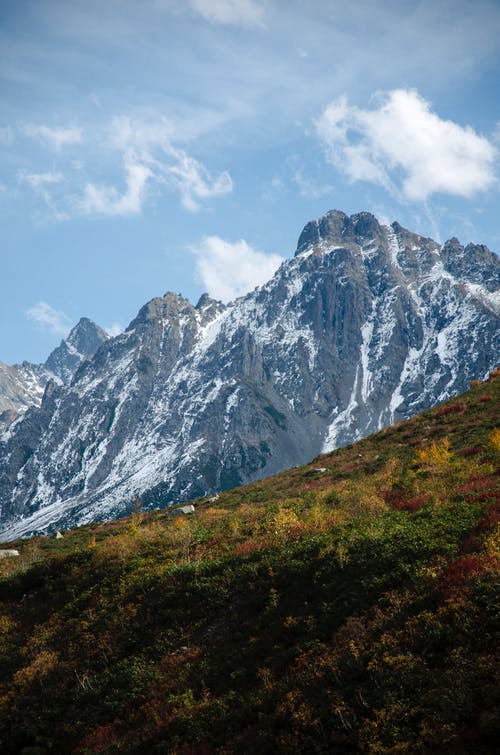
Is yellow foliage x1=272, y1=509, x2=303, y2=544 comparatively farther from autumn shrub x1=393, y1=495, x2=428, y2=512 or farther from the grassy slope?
autumn shrub x1=393, y1=495, x2=428, y2=512

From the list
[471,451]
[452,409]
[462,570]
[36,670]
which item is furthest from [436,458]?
[36,670]

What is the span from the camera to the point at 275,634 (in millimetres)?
16203

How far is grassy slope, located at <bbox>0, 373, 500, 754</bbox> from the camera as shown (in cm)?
1161

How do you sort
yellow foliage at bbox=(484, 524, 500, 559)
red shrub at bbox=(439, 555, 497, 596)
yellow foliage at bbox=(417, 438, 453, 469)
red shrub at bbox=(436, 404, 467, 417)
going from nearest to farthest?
red shrub at bbox=(439, 555, 497, 596), yellow foliage at bbox=(484, 524, 500, 559), yellow foliage at bbox=(417, 438, 453, 469), red shrub at bbox=(436, 404, 467, 417)

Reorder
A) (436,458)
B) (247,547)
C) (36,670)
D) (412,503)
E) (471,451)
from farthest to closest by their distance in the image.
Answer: (471,451) < (436,458) < (412,503) < (247,547) < (36,670)

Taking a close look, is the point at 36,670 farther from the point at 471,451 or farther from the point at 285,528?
the point at 471,451

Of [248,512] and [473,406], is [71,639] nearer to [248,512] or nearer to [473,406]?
[248,512]

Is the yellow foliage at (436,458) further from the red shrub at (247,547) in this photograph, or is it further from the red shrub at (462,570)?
the red shrub at (462,570)

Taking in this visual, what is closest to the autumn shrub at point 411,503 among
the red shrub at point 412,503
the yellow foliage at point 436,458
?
the red shrub at point 412,503

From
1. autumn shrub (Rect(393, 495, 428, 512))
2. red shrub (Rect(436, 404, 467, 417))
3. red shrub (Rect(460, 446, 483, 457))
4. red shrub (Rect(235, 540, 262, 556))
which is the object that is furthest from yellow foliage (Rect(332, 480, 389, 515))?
red shrub (Rect(436, 404, 467, 417))

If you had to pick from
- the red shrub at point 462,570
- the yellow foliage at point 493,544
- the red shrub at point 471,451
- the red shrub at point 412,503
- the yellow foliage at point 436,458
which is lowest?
the red shrub at point 462,570

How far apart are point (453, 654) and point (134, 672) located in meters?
11.4

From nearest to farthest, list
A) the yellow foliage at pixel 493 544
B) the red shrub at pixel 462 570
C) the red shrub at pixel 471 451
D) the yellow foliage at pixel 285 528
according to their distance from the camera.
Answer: the red shrub at pixel 462 570, the yellow foliage at pixel 493 544, the yellow foliage at pixel 285 528, the red shrub at pixel 471 451

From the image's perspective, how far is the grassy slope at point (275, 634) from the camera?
457 inches
